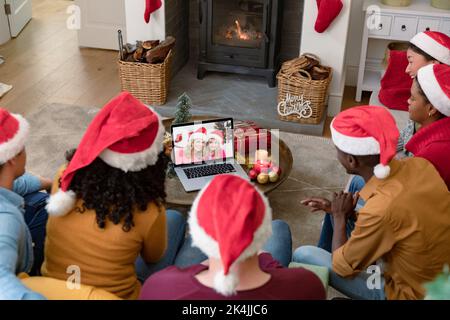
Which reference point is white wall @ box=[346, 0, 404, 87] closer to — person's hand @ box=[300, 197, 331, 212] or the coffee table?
the coffee table

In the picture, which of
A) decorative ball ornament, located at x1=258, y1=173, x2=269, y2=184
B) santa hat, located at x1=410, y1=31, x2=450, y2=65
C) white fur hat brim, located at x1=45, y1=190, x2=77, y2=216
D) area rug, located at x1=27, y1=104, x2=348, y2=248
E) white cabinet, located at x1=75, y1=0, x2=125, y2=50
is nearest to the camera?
white fur hat brim, located at x1=45, y1=190, x2=77, y2=216

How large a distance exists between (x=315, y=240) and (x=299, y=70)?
1.29 meters

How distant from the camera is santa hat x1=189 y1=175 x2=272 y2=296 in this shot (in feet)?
4.40

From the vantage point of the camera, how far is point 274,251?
206 cm

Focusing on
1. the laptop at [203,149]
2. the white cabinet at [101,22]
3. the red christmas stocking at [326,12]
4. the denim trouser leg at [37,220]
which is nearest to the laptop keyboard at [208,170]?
the laptop at [203,149]

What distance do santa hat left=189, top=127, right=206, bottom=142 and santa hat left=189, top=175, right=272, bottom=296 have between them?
53.0 inches

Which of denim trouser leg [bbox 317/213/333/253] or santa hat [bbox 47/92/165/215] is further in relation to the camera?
denim trouser leg [bbox 317/213/333/253]

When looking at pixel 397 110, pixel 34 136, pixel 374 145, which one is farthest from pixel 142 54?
pixel 374 145

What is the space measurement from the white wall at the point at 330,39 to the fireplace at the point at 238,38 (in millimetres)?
312

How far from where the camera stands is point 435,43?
9.49 ft

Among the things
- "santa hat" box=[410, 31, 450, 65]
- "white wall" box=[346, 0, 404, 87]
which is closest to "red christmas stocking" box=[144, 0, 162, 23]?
"white wall" box=[346, 0, 404, 87]

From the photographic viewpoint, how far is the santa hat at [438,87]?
7.71 feet

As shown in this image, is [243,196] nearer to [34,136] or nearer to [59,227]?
[59,227]

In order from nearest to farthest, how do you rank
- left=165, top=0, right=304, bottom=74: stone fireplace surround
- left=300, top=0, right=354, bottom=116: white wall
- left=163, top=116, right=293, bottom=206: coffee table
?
left=163, top=116, right=293, bottom=206: coffee table
left=300, top=0, right=354, bottom=116: white wall
left=165, top=0, right=304, bottom=74: stone fireplace surround
